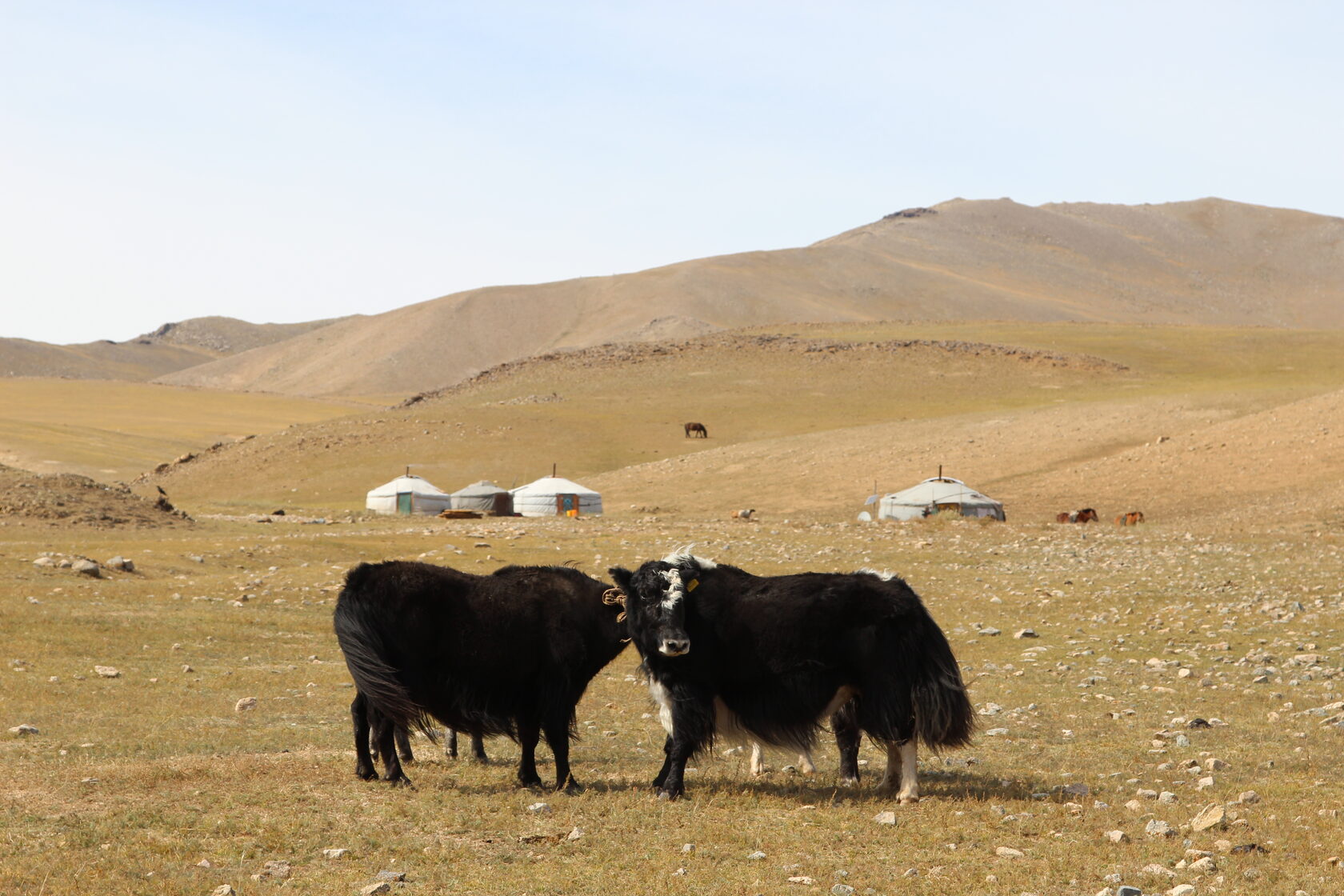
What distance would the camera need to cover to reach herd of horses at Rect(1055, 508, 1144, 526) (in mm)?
39688

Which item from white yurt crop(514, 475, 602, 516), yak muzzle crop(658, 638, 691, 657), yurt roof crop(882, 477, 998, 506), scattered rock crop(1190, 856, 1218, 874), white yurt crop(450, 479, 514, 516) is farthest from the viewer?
white yurt crop(450, 479, 514, 516)

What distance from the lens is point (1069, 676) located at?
15.6 meters

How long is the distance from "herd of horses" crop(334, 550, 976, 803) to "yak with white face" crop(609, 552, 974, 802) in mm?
12

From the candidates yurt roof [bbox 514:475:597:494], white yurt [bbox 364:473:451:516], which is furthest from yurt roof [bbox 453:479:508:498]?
yurt roof [bbox 514:475:597:494]

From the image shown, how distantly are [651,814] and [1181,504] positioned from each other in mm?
37766

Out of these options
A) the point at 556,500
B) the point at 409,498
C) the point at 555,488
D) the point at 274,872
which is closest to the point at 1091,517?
the point at 556,500

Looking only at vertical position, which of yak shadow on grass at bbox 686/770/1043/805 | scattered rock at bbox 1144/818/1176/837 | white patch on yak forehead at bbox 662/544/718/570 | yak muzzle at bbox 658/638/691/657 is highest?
white patch on yak forehead at bbox 662/544/718/570

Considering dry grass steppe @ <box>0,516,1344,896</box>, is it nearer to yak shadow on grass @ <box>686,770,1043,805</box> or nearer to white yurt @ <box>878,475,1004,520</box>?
yak shadow on grass @ <box>686,770,1043,805</box>

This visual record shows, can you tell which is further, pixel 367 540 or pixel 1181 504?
pixel 1181 504

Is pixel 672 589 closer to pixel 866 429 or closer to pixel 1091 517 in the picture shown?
pixel 1091 517

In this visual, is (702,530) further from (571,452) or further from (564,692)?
(571,452)

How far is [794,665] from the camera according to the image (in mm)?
9539

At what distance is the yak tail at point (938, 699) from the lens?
9344 millimetres

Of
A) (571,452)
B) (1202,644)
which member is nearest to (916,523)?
(1202,644)
